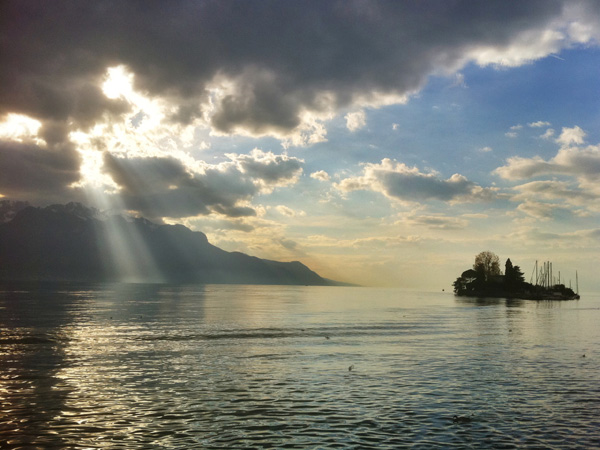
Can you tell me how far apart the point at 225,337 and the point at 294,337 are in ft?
29.1

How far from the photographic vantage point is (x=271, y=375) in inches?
1318

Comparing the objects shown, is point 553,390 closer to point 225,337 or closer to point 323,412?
point 323,412

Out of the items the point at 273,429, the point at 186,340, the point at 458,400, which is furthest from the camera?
the point at 186,340

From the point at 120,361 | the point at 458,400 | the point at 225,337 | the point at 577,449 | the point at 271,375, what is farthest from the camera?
the point at 225,337

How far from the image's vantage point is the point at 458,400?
2648 cm

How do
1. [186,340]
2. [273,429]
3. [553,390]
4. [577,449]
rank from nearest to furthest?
[577,449]
[273,429]
[553,390]
[186,340]

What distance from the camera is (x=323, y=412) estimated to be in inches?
926

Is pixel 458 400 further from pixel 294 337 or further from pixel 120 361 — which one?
pixel 294 337

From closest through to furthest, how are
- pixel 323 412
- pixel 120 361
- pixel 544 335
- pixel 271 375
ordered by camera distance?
pixel 323 412 → pixel 271 375 → pixel 120 361 → pixel 544 335

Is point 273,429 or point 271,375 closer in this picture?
point 273,429

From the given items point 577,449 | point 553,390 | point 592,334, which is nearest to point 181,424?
point 577,449

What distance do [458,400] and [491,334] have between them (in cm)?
4271

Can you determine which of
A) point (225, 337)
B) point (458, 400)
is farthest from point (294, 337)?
point (458, 400)

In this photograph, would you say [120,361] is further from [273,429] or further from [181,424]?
[273,429]
